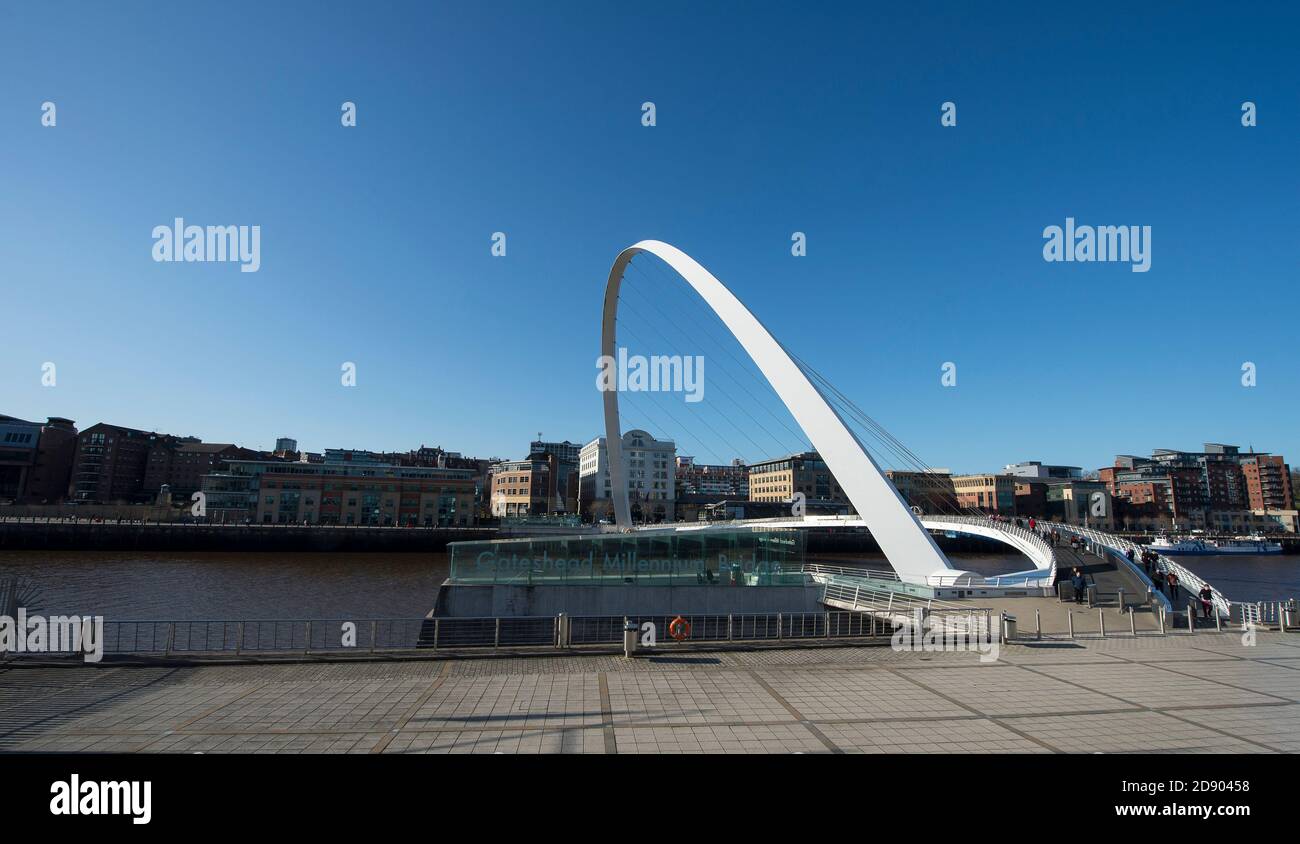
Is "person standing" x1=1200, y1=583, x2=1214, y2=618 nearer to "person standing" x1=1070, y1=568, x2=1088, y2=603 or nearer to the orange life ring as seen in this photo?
"person standing" x1=1070, y1=568, x2=1088, y2=603

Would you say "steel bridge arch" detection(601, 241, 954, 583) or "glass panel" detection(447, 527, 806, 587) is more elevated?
"steel bridge arch" detection(601, 241, 954, 583)

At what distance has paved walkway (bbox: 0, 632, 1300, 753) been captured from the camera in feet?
22.2

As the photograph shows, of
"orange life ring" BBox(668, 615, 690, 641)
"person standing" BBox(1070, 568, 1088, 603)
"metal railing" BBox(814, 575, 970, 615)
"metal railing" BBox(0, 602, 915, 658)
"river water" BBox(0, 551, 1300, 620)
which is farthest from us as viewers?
"river water" BBox(0, 551, 1300, 620)

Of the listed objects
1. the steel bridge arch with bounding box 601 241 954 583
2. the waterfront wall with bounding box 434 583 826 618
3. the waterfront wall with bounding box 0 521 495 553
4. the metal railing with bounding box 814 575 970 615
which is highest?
the steel bridge arch with bounding box 601 241 954 583

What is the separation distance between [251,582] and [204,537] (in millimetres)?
30247

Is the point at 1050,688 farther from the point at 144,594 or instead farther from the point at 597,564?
the point at 144,594

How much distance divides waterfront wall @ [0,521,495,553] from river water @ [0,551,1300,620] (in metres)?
2.81

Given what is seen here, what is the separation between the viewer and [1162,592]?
20625mm

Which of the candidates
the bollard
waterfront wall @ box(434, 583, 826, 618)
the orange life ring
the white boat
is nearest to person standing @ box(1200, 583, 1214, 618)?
waterfront wall @ box(434, 583, 826, 618)

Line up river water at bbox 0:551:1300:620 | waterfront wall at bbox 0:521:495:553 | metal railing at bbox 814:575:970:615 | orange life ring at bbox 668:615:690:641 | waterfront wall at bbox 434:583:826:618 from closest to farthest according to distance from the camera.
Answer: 1. orange life ring at bbox 668:615:690:641
2. metal railing at bbox 814:575:970:615
3. waterfront wall at bbox 434:583:826:618
4. river water at bbox 0:551:1300:620
5. waterfront wall at bbox 0:521:495:553

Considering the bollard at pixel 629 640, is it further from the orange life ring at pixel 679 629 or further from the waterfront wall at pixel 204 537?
the waterfront wall at pixel 204 537

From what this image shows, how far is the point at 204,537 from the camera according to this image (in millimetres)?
58938
